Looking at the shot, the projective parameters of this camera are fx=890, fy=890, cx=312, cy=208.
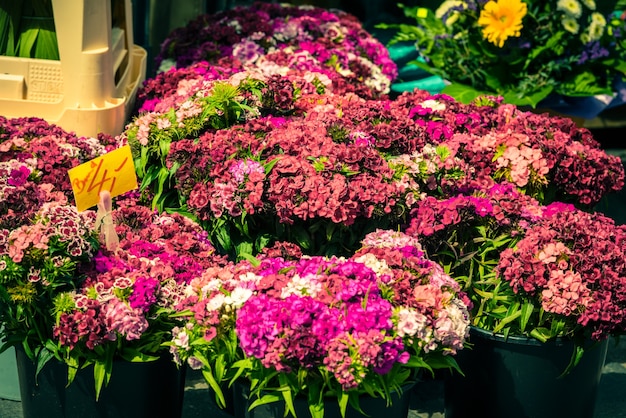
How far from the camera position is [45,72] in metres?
4.09

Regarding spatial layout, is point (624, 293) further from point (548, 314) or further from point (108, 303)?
point (108, 303)

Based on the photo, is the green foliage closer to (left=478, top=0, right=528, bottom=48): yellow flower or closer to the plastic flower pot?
the plastic flower pot

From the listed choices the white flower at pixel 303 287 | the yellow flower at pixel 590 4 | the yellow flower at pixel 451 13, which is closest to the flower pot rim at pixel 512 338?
the white flower at pixel 303 287

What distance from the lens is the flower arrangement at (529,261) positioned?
122 inches

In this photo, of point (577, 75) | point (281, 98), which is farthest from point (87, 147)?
point (577, 75)

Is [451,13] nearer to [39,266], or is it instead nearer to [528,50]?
[528,50]

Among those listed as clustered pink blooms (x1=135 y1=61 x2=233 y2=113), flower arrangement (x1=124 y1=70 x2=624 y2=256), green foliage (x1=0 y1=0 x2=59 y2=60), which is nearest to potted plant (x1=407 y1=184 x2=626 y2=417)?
flower arrangement (x1=124 y1=70 x2=624 y2=256)

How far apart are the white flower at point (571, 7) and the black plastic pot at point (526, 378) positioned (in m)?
2.67

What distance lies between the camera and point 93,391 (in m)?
2.99

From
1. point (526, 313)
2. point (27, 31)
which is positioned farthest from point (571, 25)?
point (27, 31)

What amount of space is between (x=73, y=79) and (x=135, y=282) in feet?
4.75

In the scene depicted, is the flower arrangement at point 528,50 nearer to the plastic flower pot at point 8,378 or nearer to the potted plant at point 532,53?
the potted plant at point 532,53

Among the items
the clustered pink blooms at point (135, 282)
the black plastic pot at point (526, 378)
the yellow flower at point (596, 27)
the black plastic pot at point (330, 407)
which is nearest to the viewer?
the black plastic pot at point (330, 407)

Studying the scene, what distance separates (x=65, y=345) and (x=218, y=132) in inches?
44.3
